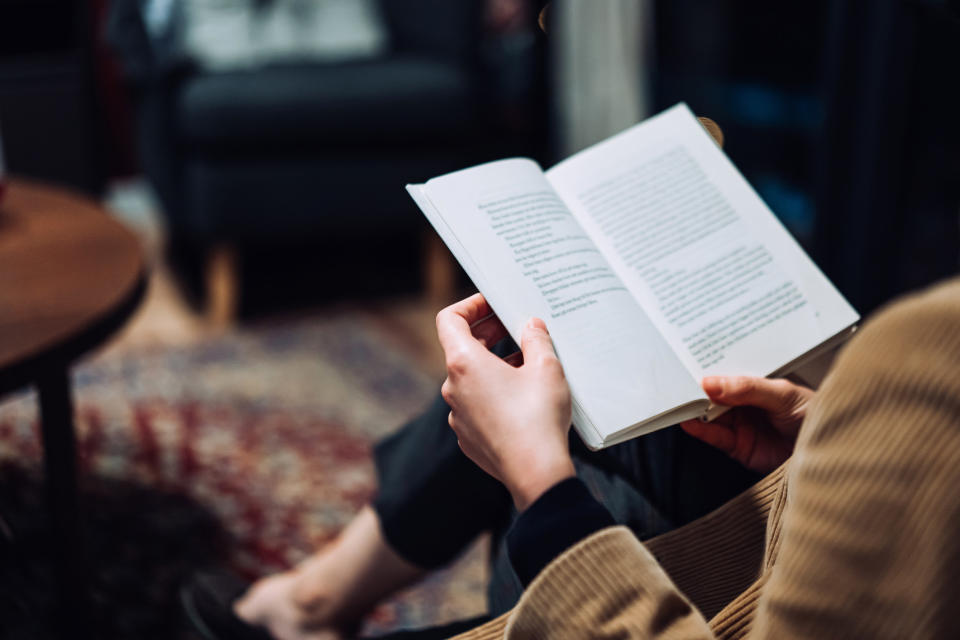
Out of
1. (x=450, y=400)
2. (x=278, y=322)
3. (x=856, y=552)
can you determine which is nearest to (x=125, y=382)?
(x=278, y=322)

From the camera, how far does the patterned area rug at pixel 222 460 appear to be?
1038 mm

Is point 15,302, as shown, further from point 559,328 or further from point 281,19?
point 281,19

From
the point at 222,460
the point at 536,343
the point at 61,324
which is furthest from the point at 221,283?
the point at 536,343

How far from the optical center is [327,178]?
186cm

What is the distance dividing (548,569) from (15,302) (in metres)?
0.78

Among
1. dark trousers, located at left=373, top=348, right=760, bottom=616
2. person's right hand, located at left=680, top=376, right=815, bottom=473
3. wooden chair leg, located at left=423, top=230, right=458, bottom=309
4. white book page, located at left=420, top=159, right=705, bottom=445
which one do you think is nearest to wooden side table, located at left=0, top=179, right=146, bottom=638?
dark trousers, located at left=373, top=348, right=760, bottom=616

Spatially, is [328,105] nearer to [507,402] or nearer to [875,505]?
[507,402]

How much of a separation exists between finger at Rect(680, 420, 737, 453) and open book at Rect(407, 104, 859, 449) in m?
0.03

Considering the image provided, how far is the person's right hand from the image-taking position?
0.55m

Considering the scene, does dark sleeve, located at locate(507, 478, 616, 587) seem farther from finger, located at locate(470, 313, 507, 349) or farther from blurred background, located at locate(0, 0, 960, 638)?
blurred background, located at locate(0, 0, 960, 638)

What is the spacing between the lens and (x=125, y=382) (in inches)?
62.6

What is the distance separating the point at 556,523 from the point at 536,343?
0.33 ft

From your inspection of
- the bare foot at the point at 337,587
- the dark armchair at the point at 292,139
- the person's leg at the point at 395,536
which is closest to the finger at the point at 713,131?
the person's leg at the point at 395,536

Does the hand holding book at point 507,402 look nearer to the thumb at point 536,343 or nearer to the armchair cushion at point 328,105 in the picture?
the thumb at point 536,343
